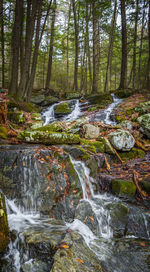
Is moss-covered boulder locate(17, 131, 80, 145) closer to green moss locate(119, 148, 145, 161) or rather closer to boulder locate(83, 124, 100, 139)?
boulder locate(83, 124, 100, 139)

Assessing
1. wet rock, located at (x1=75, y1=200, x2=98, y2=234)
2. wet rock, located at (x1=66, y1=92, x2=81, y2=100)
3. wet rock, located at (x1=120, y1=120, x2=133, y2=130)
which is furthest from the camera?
wet rock, located at (x1=66, y1=92, x2=81, y2=100)

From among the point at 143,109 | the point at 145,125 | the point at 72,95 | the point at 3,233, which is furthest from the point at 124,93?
the point at 3,233

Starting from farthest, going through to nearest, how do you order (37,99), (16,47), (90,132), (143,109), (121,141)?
(37,99) → (16,47) → (143,109) → (90,132) → (121,141)

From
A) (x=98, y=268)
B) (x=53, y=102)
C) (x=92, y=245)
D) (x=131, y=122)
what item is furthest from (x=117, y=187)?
(x=53, y=102)

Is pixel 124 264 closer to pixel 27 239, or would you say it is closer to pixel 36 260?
pixel 36 260

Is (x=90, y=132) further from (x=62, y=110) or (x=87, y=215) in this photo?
(x=62, y=110)

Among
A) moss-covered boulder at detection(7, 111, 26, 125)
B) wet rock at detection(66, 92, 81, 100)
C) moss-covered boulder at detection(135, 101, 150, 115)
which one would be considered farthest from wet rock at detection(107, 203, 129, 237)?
wet rock at detection(66, 92, 81, 100)

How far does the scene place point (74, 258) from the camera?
2.02m

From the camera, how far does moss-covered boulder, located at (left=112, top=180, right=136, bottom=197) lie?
14.3 feet

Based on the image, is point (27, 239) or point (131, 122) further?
point (131, 122)

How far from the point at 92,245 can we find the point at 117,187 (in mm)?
1910

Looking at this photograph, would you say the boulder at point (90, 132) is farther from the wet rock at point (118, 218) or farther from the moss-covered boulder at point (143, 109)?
the moss-covered boulder at point (143, 109)

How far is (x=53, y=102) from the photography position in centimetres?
1424

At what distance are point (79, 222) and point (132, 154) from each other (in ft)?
12.4
